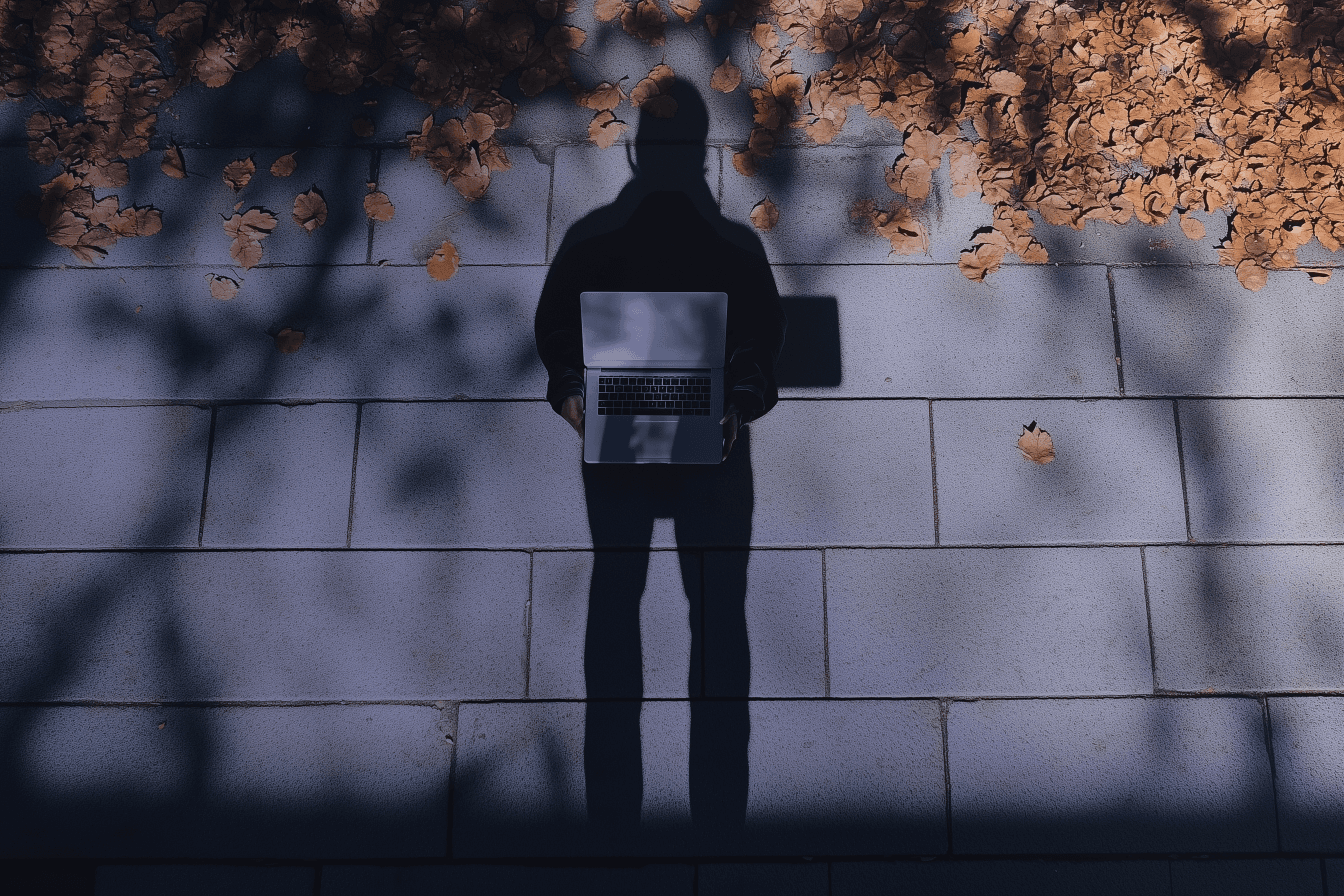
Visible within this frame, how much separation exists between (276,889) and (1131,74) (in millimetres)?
4989

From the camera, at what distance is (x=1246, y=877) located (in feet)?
8.39

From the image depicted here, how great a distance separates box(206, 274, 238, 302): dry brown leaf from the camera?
300 cm

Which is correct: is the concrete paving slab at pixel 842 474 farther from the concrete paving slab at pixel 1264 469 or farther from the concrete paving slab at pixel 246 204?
the concrete paving slab at pixel 246 204

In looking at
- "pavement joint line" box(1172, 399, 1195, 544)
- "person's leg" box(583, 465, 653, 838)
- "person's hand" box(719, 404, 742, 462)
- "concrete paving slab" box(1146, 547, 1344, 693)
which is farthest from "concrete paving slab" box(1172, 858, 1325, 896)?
"person's hand" box(719, 404, 742, 462)

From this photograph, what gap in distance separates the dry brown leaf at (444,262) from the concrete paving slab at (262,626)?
4.04ft

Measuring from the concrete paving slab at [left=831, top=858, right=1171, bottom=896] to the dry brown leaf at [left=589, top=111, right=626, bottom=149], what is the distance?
10.5 ft

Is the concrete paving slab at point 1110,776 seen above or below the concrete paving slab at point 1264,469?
below

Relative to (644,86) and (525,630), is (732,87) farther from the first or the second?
(525,630)

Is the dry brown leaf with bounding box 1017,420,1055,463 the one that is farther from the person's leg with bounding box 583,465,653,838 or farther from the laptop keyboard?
the person's leg with bounding box 583,465,653,838

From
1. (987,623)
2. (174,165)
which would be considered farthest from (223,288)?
(987,623)

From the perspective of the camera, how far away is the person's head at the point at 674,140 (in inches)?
122

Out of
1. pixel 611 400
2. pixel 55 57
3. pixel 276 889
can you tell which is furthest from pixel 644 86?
pixel 276 889

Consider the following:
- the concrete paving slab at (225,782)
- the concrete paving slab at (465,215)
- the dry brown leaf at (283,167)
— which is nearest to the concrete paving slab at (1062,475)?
the concrete paving slab at (465,215)

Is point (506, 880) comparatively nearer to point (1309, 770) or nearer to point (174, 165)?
point (1309, 770)
